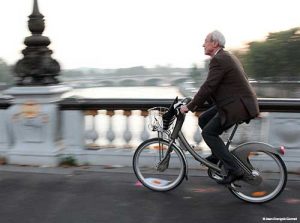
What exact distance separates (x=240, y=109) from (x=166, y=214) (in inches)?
50.7

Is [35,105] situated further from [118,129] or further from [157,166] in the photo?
[157,166]

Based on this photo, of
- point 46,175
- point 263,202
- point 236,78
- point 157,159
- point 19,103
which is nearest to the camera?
point 236,78

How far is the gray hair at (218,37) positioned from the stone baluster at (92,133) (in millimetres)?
2388

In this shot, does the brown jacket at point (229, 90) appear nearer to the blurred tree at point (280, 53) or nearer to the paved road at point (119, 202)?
the paved road at point (119, 202)

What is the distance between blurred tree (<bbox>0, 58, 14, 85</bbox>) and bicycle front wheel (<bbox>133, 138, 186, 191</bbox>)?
2.47 meters

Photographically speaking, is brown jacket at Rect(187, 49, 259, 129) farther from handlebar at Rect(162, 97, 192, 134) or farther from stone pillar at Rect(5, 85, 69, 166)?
stone pillar at Rect(5, 85, 69, 166)

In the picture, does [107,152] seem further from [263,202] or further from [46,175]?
[263,202]

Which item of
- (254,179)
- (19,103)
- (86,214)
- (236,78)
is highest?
(236,78)

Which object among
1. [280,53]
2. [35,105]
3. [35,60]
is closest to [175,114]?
[35,105]

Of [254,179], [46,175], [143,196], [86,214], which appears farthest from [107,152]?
[254,179]

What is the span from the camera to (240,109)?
13.3ft

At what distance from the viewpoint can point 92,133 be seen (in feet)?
19.2

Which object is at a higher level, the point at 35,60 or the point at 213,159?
the point at 35,60

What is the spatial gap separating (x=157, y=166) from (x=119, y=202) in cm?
68
